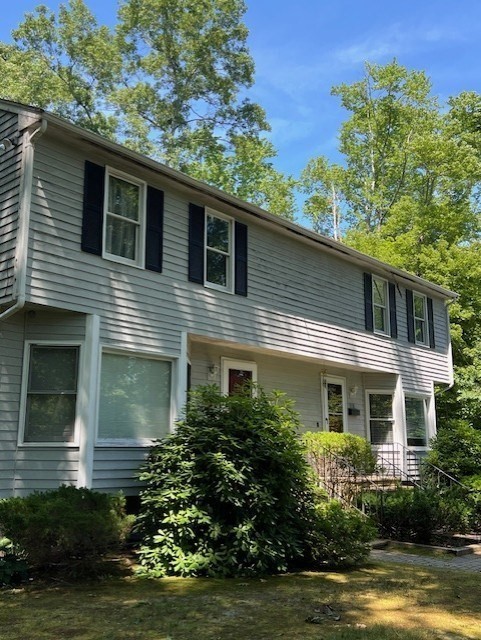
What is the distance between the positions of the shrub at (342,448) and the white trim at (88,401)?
4.74 m

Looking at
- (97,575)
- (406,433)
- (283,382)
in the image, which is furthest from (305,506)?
(406,433)

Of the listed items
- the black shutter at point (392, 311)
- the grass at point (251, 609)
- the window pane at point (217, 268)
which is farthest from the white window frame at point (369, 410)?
the grass at point (251, 609)

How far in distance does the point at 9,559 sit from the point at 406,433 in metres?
11.9

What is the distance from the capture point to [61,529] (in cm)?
658

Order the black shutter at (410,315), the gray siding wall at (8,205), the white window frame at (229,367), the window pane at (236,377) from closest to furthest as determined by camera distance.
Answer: the gray siding wall at (8,205)
the white window frame at (229,367)
the window pane at (236,377)
the black shutter at (410,315)

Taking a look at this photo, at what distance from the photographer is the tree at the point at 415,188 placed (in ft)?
72.1

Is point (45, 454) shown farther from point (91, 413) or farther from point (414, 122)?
point (414, 122)

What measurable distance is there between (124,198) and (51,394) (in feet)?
10.9

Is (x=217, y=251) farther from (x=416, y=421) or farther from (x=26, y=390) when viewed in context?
(x=416, y=421)

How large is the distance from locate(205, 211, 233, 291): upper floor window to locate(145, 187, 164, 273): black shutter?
1189mm

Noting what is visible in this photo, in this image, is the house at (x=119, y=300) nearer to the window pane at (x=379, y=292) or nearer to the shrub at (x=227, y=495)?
the shrub at (x=227, y=495)

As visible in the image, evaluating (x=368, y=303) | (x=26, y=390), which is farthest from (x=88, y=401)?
(x=368, y=303)

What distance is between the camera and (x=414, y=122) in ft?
97.3

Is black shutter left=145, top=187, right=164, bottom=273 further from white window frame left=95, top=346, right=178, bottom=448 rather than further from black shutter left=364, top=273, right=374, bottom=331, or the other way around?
black shutter left=364, top=273, right=374, bottom=331
